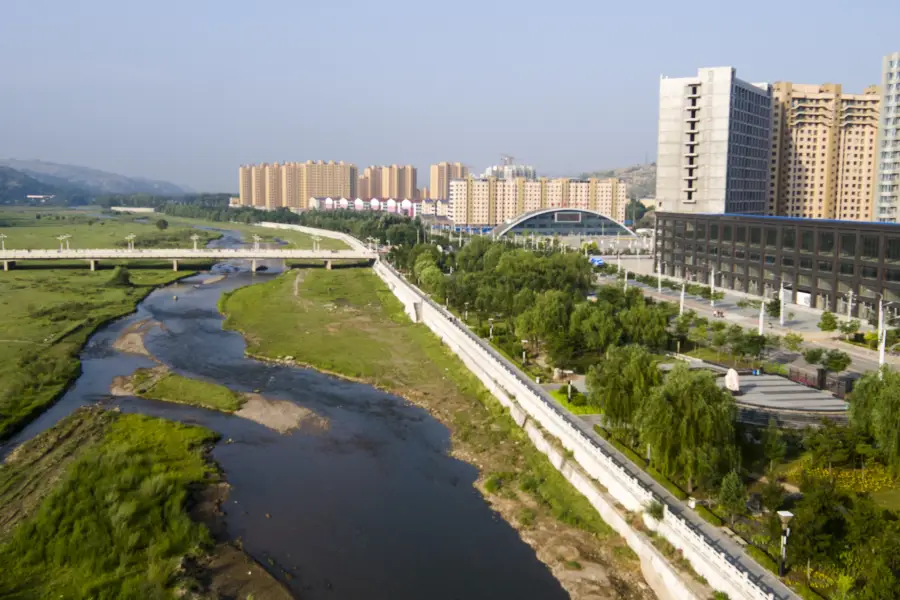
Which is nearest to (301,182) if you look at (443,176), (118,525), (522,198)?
(443,176)

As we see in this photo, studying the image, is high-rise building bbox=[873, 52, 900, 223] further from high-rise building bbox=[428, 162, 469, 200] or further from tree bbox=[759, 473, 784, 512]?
high-rise building bbox=[428, 162, 469, 200]

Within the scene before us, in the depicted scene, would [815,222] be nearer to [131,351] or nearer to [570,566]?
[570,566]

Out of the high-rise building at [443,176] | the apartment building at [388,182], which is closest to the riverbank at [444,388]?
the high-rise building at [443,176]

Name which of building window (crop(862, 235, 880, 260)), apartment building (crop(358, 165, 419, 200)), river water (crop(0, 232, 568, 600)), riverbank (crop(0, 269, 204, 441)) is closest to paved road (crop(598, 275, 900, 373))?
building window (crop(862, 235, 880, 260))

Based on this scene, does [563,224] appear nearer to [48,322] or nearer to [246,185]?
[48,322]

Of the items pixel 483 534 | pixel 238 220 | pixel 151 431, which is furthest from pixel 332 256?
pixel 238 220

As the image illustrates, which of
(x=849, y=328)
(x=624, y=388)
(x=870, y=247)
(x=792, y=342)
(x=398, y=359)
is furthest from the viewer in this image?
(x=870, y=247)
